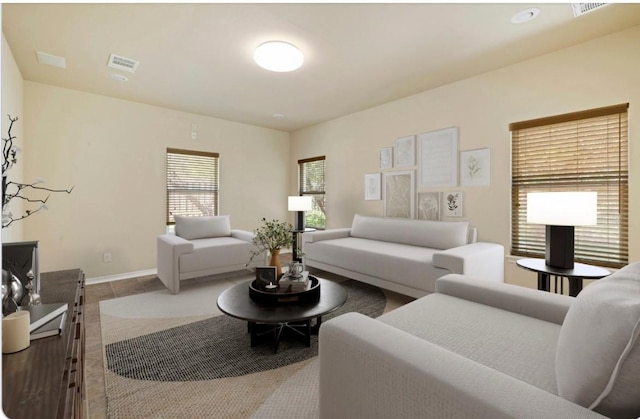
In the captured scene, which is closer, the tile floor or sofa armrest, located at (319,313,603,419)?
sofa armrest, located at (319,313,603,419)

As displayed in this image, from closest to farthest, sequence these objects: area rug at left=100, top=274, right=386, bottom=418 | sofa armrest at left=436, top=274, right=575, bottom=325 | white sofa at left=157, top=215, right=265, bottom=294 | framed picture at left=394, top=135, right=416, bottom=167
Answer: sofa armrest at left=436, top=274, right=575, bottom=325 → area rug at left=100, top=274, right=386, bottom=418 → white sofa at left=157, top=215, right=265, bottom=294 → framed picture at left=394, top=135, right=416, bottom=167

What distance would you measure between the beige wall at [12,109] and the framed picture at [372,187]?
4.03 metres

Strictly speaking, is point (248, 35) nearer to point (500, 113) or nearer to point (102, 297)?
point (500, 113)

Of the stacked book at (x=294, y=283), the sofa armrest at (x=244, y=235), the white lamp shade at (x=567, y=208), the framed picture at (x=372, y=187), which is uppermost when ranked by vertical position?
the framed picture at (x=372, y=187)

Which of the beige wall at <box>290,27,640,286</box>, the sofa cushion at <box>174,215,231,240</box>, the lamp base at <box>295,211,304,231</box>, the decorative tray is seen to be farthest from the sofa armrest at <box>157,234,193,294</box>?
the beige wall at <box>290,27,640,286</box>

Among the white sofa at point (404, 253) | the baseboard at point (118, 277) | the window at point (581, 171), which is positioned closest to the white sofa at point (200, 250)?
the baseboard at point (118, 277)

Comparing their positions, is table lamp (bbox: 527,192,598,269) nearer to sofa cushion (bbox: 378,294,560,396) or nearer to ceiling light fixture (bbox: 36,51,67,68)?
sofa cushion (bbox: 378,294,560,396)

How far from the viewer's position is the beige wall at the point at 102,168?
11.9ft

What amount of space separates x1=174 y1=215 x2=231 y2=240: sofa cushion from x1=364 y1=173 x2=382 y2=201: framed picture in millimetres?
2174

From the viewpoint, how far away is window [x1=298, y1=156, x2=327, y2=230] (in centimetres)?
550

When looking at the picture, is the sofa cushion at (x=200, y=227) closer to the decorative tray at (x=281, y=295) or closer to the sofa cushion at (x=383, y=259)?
the sofa cushion at (x=383, y=259)

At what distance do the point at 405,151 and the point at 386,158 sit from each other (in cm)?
32

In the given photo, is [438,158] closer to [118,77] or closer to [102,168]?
[118,77]

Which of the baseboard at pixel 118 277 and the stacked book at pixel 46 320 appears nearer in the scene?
the stacked book at pixel 46 320
